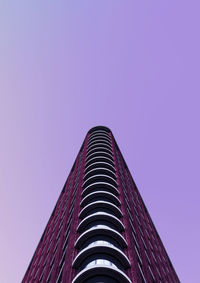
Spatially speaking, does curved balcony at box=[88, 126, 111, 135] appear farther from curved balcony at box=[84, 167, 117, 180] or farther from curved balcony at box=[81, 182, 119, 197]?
curved balcony at box=[81, 182, 119, 197]

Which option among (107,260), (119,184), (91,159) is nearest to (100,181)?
(119,184)

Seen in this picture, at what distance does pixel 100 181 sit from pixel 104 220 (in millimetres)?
8360

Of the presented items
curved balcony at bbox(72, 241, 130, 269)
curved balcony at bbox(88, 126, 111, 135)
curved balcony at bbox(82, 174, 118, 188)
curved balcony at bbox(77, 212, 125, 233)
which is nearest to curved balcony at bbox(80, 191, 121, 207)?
curved balcony at bbox(82, 174, 118, 188)

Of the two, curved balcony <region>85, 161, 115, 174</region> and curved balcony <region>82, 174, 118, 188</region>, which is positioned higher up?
→ curved balcony <region>85, 161, 115, 174</region>

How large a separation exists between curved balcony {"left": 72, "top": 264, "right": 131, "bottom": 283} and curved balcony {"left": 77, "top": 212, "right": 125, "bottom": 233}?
5993 millimetres

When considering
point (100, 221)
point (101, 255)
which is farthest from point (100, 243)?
point (100, 221)

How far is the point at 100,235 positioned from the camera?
83.6 ft

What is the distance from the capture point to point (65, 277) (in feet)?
72.6

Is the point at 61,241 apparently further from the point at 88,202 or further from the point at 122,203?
the point at 122,203

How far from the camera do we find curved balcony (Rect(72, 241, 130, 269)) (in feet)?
76.2

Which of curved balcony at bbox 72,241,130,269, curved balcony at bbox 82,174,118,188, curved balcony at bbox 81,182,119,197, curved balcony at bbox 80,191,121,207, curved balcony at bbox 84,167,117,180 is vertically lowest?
curved balcony at bbox 72,241,130,269

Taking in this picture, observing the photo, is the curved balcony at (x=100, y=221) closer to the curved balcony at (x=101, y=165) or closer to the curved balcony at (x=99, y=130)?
the curved balcony at (x=101, y=165)

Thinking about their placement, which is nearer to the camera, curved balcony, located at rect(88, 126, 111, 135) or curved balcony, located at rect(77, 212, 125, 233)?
curved balcony, located at rect(77, 212, 125, 233)

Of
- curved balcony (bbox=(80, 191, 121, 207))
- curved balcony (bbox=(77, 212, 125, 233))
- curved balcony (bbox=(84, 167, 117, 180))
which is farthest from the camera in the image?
curved balcony (bbox=(84, 167, 117, 180))
